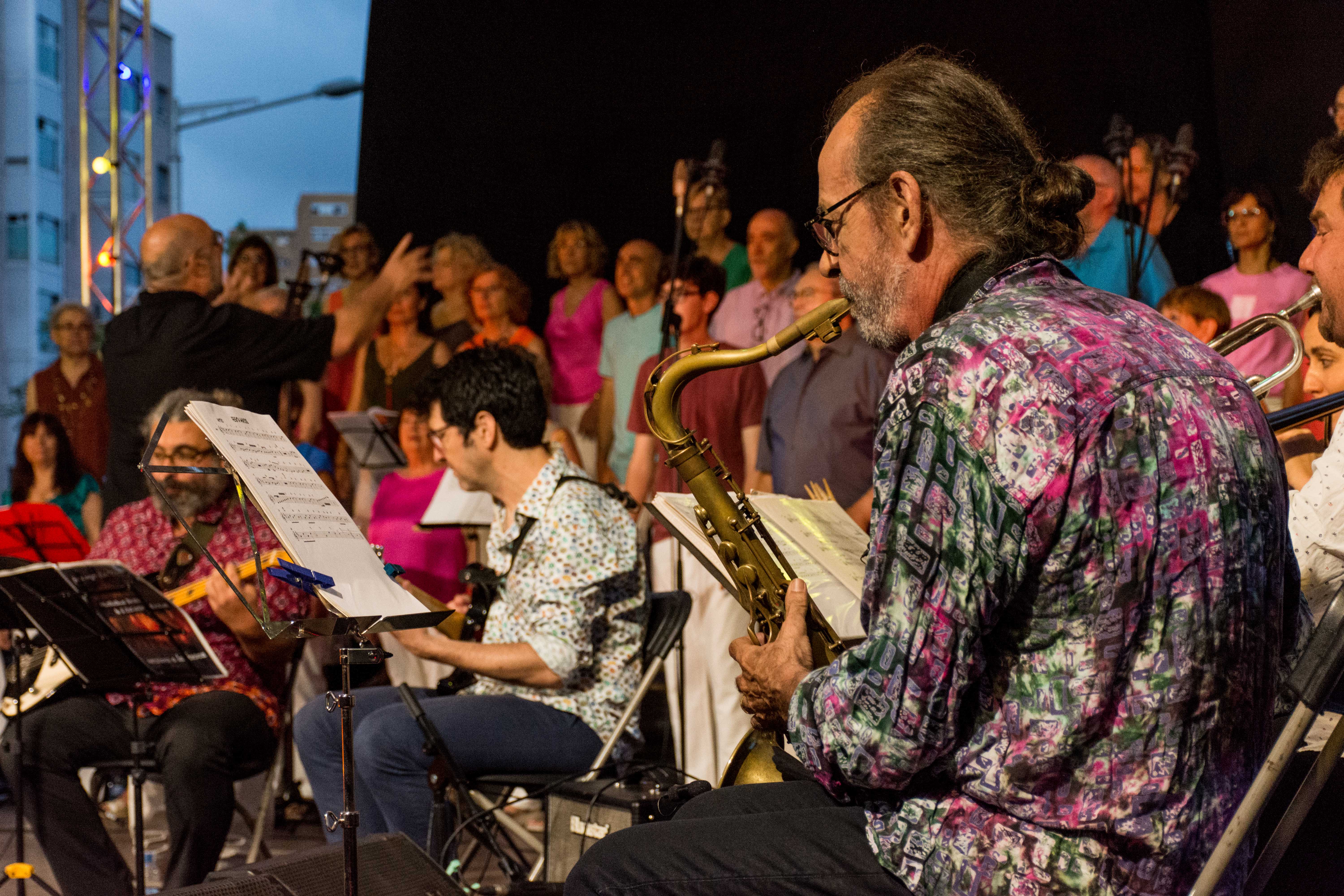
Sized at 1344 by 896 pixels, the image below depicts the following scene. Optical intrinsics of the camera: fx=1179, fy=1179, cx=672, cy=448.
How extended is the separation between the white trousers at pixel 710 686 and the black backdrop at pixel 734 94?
2.19 m

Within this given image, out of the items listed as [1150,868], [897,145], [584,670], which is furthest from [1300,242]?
[1150,868]

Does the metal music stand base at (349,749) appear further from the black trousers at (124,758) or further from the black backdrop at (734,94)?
the black backdrop at (734,94)

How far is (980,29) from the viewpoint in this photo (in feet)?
18.2

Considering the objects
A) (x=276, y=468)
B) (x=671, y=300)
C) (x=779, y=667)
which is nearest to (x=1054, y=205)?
(x=779, y=667)

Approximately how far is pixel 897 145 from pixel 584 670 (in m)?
1.84

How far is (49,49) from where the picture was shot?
14.4 m

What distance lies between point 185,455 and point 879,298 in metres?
2.62

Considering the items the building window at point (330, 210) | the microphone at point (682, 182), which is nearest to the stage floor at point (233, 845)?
the microphone at point (682, 182)

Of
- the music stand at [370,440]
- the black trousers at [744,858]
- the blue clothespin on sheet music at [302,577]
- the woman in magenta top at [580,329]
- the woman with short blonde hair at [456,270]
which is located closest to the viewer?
the black trousers at [744,858]

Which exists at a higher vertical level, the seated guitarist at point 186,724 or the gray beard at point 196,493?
the gray beard at point 196,493

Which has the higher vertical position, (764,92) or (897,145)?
(764,92)

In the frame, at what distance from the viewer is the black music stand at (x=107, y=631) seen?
2.88 meters

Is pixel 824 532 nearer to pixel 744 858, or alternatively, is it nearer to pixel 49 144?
pixel 744 858

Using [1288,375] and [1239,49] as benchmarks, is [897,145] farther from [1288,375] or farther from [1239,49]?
[1239,49]
